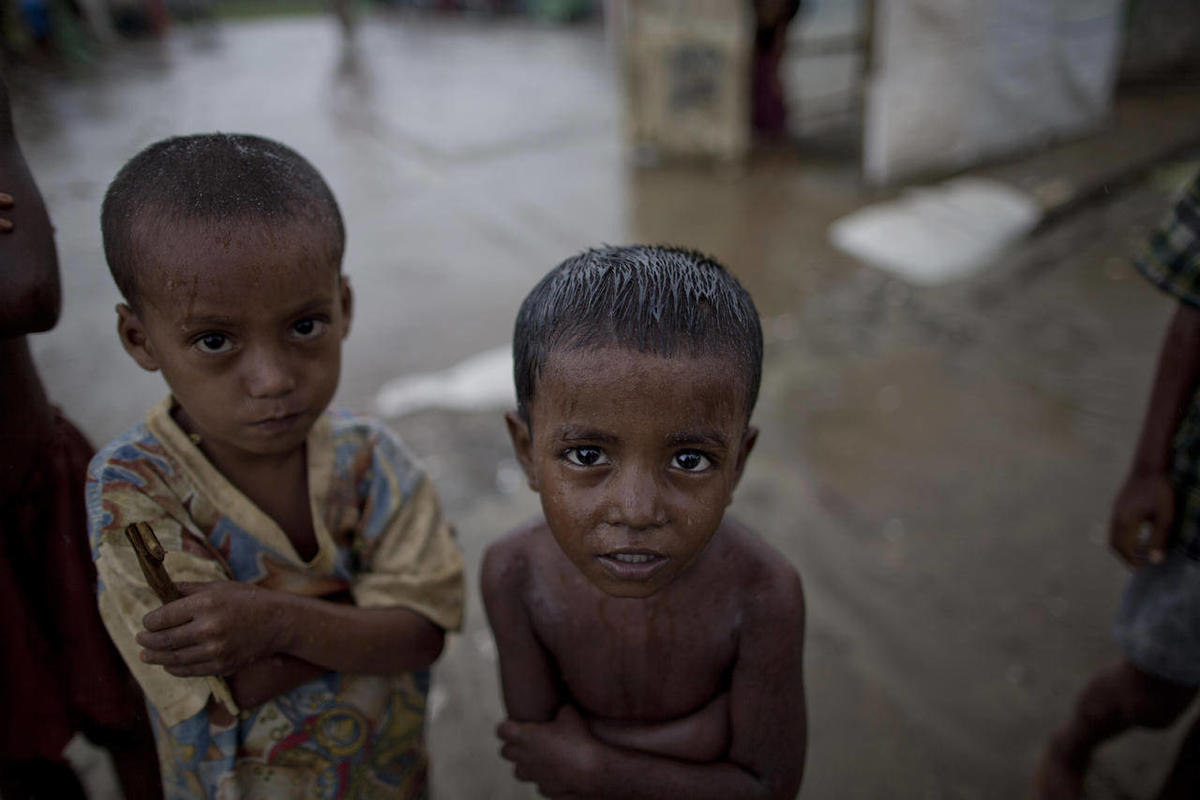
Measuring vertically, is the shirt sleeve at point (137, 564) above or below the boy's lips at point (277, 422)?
below

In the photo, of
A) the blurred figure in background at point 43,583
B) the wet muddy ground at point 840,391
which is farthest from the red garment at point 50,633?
the wet muddy ground at point 840,391

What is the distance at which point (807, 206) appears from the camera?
5.57 m

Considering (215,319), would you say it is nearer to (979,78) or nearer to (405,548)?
(405,548)

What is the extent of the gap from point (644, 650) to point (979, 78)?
5.53m

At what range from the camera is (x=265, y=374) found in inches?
42.4

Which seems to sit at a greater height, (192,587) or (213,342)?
(213,342)

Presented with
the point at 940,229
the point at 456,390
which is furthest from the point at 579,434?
the point at 940,229

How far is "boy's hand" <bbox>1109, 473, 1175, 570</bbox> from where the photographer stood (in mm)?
1552

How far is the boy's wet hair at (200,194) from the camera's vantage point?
1.05m

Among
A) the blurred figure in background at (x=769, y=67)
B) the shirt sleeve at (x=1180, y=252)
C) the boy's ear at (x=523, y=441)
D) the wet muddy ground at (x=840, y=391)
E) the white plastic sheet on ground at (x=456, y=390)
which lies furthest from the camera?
the blurred figure in background at (x=769, y=67)

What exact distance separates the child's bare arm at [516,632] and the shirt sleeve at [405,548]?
2.9 inches

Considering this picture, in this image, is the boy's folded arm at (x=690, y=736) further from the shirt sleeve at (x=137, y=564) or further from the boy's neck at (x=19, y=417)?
the boy's neck at (x=19, y=417)

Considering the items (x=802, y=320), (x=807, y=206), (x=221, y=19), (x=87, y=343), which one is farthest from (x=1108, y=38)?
(x=221, y=19)

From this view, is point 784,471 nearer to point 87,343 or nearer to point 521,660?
point 521,660
